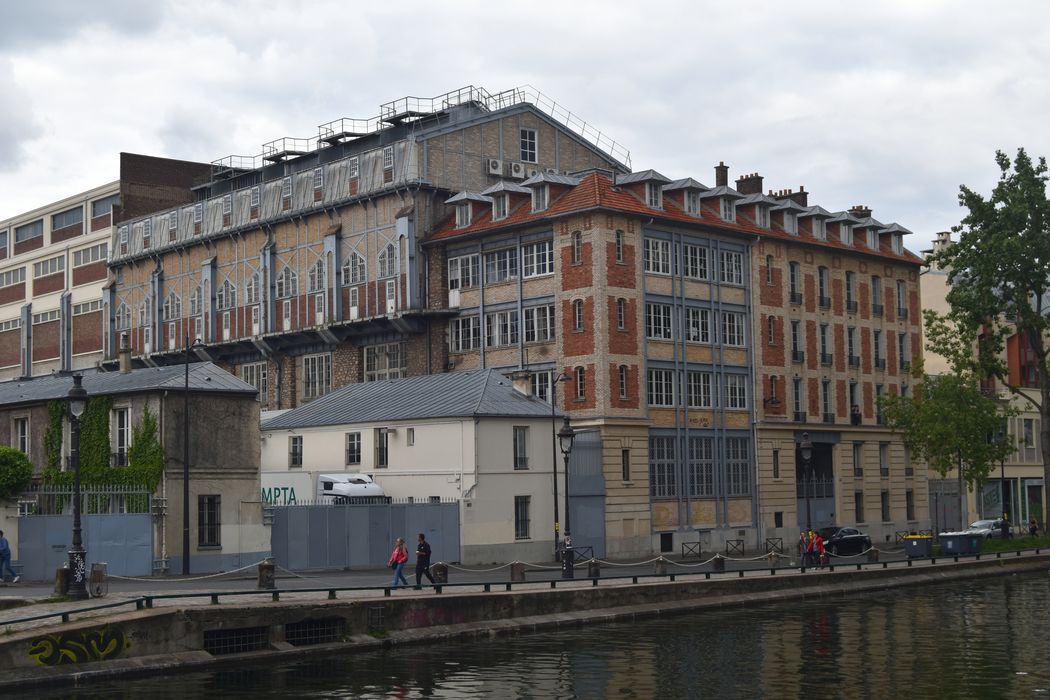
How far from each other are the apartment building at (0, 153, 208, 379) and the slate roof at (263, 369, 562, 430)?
95.3 ft

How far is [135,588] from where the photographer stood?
4006 cm

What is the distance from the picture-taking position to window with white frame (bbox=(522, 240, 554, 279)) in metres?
65.8

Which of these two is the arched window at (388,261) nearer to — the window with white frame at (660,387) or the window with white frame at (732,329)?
the window with white frame at (660,387)

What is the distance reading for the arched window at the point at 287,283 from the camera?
3056 inches

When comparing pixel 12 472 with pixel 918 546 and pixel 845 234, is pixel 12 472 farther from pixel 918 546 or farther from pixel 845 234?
pixel 845 234

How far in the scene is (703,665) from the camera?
102 ft

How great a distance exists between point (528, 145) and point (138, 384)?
32.2 metres

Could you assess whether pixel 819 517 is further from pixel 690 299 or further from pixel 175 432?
pixel 175 432

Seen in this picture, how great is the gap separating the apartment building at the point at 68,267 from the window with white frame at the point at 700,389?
134 feet

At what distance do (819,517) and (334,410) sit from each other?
87.6 feet

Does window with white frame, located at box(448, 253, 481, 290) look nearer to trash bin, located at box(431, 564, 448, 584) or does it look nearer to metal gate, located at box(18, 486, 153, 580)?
metal gate, located at box(18, 486, 153, 580)

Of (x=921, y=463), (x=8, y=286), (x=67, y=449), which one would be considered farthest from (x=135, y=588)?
(x=8, y=286)

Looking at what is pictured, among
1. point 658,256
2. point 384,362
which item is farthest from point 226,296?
point 658,256

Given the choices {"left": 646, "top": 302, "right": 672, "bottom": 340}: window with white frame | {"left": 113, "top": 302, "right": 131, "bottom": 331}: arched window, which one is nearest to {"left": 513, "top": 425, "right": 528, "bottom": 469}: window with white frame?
{"left": 646, "top": 302, "right": 672, "bottom": 340}: window with white frame
